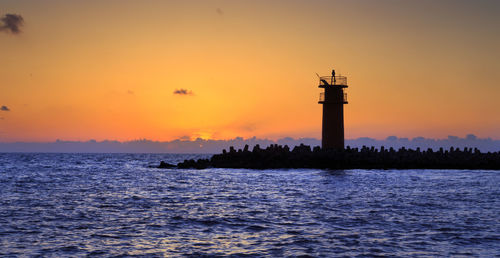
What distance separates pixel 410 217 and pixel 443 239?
131 inches

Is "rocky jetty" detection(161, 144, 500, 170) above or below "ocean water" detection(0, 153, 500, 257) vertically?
above

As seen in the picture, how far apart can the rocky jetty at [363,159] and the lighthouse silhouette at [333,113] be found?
1.06 metres

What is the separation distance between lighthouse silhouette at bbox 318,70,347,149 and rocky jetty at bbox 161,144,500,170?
1060 millimetres

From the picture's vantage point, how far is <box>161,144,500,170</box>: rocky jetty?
40.5 m

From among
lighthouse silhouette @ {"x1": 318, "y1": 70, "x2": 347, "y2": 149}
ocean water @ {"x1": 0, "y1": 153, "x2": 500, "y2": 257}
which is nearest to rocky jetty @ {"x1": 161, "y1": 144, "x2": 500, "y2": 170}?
lighthouse silhouette @ {"x1": 318, "y1": 70, "x2": 347, "y2": 149}

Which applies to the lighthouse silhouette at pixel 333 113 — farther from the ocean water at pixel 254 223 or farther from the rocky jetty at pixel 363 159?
the ocean water at pixel 254 223

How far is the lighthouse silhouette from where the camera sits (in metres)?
41.8

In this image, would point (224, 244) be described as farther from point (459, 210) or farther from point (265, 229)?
point (459, 210)

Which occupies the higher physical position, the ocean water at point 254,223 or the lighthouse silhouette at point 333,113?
the lighthouse silhouette at point 333,113

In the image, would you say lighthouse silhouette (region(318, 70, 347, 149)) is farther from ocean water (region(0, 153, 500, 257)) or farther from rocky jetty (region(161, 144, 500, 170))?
ocean water (region(0, 153, 500, 257))

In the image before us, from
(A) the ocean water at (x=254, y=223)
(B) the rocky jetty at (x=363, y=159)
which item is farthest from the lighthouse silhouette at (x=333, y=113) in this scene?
(A) the ocean water at (x=254, y=223)

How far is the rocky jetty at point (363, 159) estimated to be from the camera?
133ft

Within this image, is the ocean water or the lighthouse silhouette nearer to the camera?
the ocean water

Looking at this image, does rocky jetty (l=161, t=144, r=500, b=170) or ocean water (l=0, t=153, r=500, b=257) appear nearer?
ocean water (l=0, t=153, r=500, b=257)
